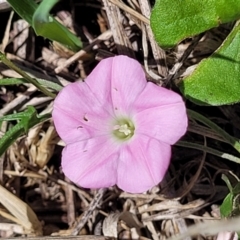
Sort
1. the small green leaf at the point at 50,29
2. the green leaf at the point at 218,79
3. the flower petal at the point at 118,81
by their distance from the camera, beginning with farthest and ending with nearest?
the green leaf at the point at 218,79 → the flower petal at the point at 118,81 → the small green leaf at the point at 50,29

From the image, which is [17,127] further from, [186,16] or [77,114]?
[186,16]

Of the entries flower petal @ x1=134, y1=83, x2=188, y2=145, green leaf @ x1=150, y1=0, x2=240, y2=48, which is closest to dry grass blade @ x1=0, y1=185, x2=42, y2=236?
flower petal @ x1=134, y1=83, x2=188, y2=145

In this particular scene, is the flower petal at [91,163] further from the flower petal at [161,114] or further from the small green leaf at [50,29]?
the small green leaf at [50,29]

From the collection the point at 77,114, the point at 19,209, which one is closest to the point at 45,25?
the point at 77,114

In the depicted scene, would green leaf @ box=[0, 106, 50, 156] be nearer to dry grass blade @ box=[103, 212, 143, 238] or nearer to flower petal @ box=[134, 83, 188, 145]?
flower petal @ box=[134, 83, 188, 145]

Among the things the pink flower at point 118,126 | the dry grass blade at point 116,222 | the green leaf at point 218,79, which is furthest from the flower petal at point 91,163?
the dry grass blade at point 116,222

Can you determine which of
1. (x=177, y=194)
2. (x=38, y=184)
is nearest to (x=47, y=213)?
(x=38, y=184)
